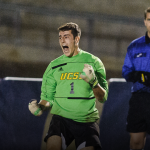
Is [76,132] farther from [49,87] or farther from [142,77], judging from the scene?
[142,77]

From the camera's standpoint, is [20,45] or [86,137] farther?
[20,45]

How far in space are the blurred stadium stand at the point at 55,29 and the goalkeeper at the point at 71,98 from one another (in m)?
0.51

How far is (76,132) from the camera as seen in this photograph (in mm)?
2369

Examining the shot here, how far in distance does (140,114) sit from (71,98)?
0.73m

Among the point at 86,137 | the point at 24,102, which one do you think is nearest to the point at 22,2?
the point at 24,102

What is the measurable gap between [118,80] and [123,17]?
0.82 metres

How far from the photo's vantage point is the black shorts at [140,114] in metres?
2.51

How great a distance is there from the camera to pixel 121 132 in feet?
10.3

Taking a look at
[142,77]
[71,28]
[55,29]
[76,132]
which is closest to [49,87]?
[76,132]

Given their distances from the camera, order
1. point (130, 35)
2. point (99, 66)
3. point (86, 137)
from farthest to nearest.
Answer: point (130, 35) < point (99, 66) < point (86, 137)

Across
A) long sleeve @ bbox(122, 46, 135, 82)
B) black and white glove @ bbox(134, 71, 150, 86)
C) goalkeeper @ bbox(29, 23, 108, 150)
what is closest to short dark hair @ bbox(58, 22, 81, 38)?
goalkeeper @ bbox(29, 23, 108, 150)

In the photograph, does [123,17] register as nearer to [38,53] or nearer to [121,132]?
[38,53]

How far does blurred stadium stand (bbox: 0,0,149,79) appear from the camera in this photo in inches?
118

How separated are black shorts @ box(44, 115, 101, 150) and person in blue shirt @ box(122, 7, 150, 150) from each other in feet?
1.40
